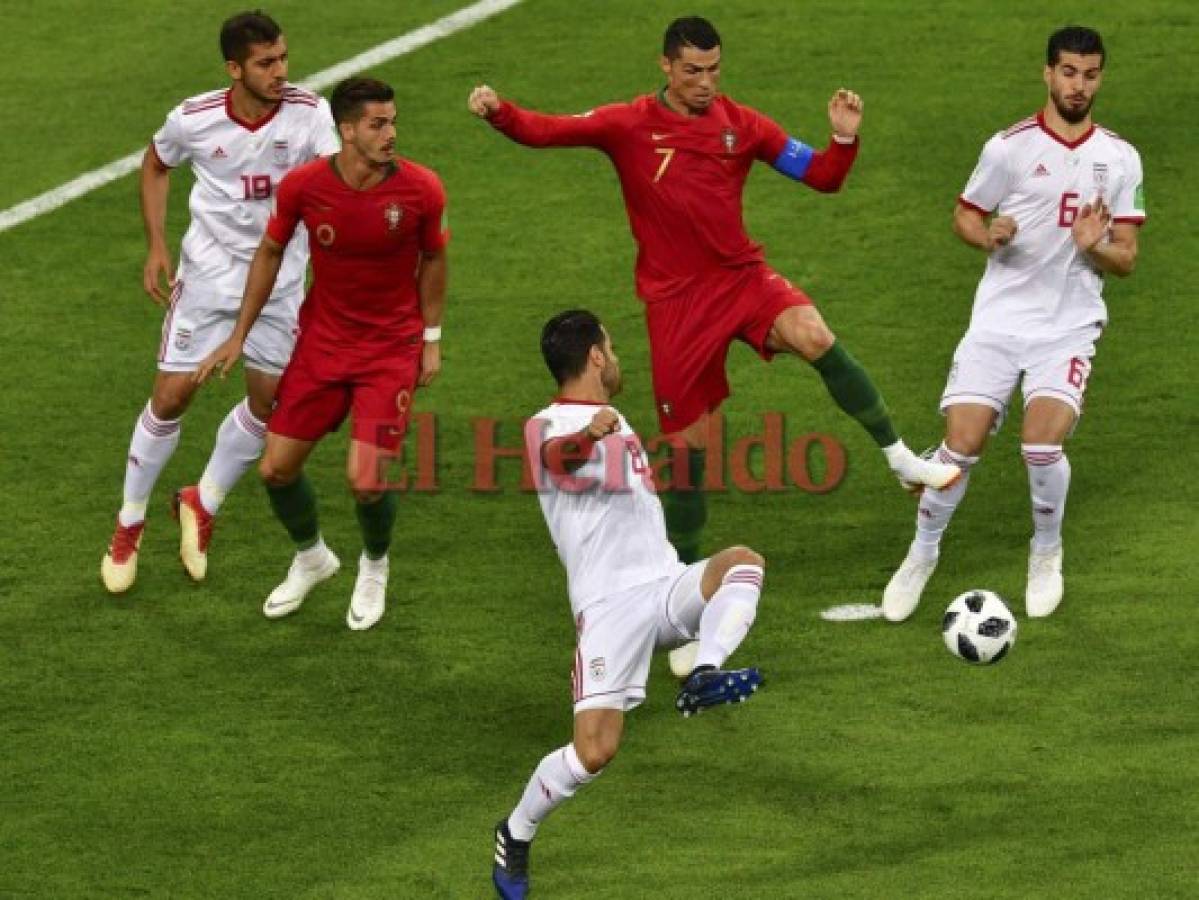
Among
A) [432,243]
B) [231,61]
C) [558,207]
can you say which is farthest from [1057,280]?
[558,207]

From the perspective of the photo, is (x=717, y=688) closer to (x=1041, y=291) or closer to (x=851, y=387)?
(x=851, y=387)

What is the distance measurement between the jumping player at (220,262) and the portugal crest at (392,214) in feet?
2.41

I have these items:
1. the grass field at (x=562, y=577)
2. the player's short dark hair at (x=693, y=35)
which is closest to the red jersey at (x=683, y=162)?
the player's short dark hair at (x=693, y=35)

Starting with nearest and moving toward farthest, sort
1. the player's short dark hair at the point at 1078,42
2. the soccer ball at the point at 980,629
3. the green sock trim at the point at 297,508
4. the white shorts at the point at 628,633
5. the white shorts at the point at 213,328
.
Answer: the white shorts at the point at 628,633, the soccer ball at the point at 980,629, the player's short dark hair at the point at 1078,42, the green sock trim at the point at 297,508, the white shorts at the point at 213,328

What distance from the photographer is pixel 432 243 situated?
45.2ft

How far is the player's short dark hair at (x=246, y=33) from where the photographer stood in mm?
14102

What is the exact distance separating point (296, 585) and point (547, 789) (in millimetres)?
3152

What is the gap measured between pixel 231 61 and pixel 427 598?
2.65 m

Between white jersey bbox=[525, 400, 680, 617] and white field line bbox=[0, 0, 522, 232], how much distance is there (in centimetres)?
764

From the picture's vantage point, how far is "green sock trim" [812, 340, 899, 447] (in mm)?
13781

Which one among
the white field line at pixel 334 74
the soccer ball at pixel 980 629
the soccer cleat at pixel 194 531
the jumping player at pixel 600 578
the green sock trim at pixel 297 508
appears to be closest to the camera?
the jumping player at pixel 600 578

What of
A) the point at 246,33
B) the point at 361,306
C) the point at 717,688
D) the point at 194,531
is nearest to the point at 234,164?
the point at 246,33

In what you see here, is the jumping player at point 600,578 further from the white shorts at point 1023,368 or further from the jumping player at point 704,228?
the white shorts at point 1023,368

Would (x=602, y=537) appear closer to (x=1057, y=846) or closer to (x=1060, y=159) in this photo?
(x=1057, y=846)
